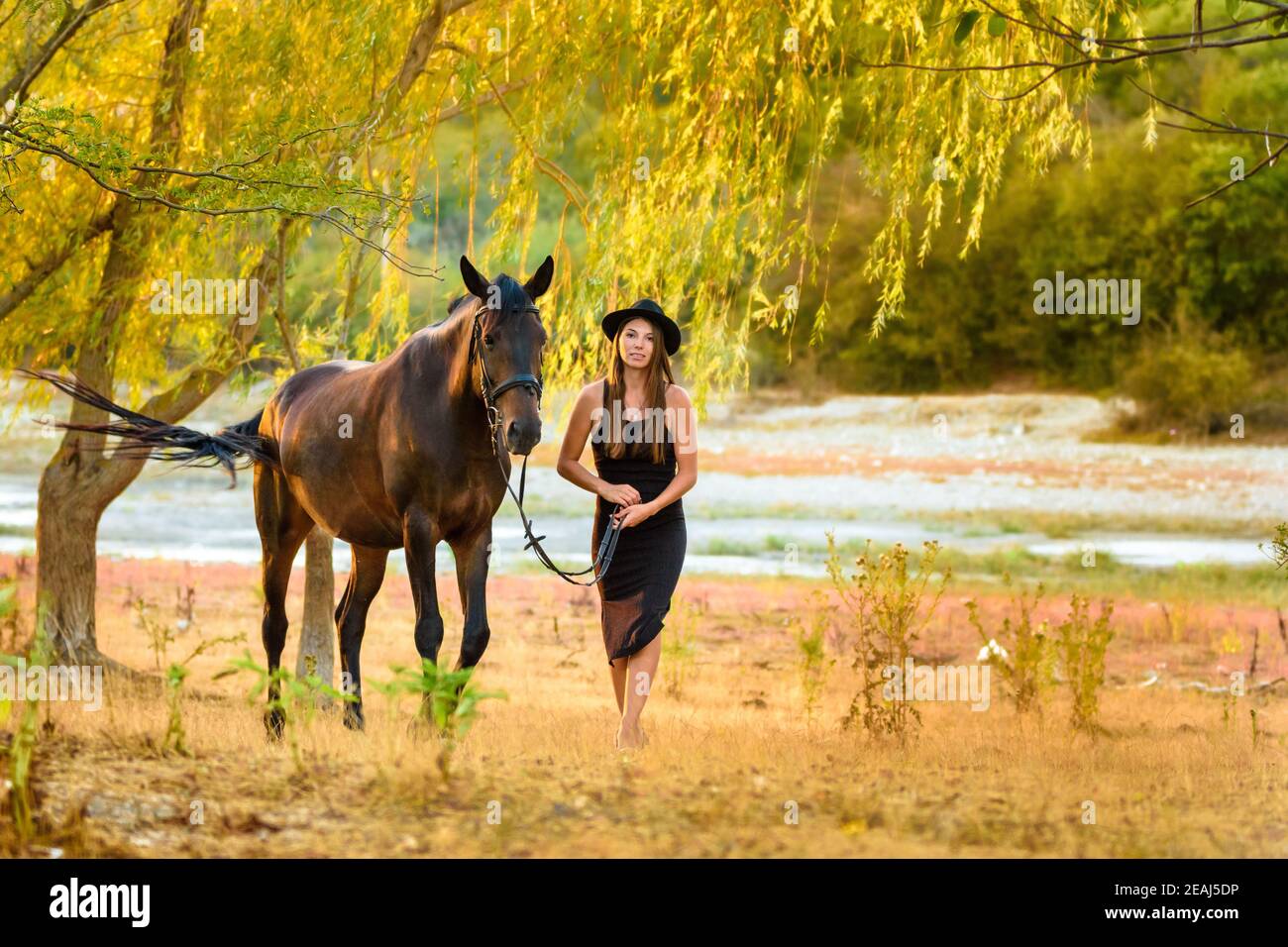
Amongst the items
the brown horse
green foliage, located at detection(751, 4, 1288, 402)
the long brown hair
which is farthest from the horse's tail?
green foliage, located at detection(751, 4, 1288, 402)

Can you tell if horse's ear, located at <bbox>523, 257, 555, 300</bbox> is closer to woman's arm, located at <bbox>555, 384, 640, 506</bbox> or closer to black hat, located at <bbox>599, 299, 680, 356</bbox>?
black hat, located at <bbox>599, 299, 680, 356</bbox>

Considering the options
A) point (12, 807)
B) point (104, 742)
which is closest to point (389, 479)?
point (104, 742)

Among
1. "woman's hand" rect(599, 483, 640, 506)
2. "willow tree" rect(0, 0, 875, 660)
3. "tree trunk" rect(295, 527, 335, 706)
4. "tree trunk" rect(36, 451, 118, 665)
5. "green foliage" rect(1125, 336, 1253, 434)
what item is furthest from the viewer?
"green foliage" rect(1125, 336, 1253, 434)

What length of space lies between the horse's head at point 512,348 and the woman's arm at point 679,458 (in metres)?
0.55

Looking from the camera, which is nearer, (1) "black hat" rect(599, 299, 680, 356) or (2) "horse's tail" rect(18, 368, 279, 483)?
(1) "black hat" rect(599, 299, 680, 356)

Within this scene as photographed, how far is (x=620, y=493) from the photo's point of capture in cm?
625

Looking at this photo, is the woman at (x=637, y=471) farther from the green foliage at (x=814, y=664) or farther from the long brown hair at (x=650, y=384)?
the green foliage at (x=814, y=664)

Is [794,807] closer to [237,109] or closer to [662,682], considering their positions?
[662,682]

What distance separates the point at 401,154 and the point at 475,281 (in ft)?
11.1

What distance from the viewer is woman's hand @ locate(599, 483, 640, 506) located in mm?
6234

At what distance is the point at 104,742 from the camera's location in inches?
241

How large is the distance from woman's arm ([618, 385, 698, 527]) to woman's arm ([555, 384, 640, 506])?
0.25 ft

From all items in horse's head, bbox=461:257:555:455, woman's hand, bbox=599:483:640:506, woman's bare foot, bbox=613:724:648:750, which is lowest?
woman's bare foot, bbox=613:724:648:750

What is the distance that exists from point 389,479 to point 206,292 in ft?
10.8
